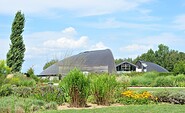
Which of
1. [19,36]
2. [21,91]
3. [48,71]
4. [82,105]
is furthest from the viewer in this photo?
[48,71]

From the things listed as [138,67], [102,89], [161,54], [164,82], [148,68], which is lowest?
[102,89]

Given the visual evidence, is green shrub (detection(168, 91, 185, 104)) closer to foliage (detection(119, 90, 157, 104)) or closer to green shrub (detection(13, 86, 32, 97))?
foliage (detection(119, 90, 157, 104))

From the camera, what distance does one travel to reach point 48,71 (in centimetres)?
5422

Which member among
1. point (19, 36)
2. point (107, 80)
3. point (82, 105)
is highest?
point (19, 36)

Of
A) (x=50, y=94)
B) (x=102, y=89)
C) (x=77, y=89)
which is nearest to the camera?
(x=77, y=89)

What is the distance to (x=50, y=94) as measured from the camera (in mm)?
11805

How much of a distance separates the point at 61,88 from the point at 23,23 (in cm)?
2564

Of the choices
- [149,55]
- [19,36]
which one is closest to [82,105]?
[19,36]

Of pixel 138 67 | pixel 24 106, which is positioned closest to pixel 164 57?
pixel 138 67

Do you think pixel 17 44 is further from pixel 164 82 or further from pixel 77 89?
pixel 77 89

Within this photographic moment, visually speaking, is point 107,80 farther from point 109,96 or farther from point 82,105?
point 82,105

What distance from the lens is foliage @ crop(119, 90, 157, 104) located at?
12.2 meters

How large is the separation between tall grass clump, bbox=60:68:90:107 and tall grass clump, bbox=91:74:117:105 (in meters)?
0.51

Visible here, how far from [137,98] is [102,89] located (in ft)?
4.95
